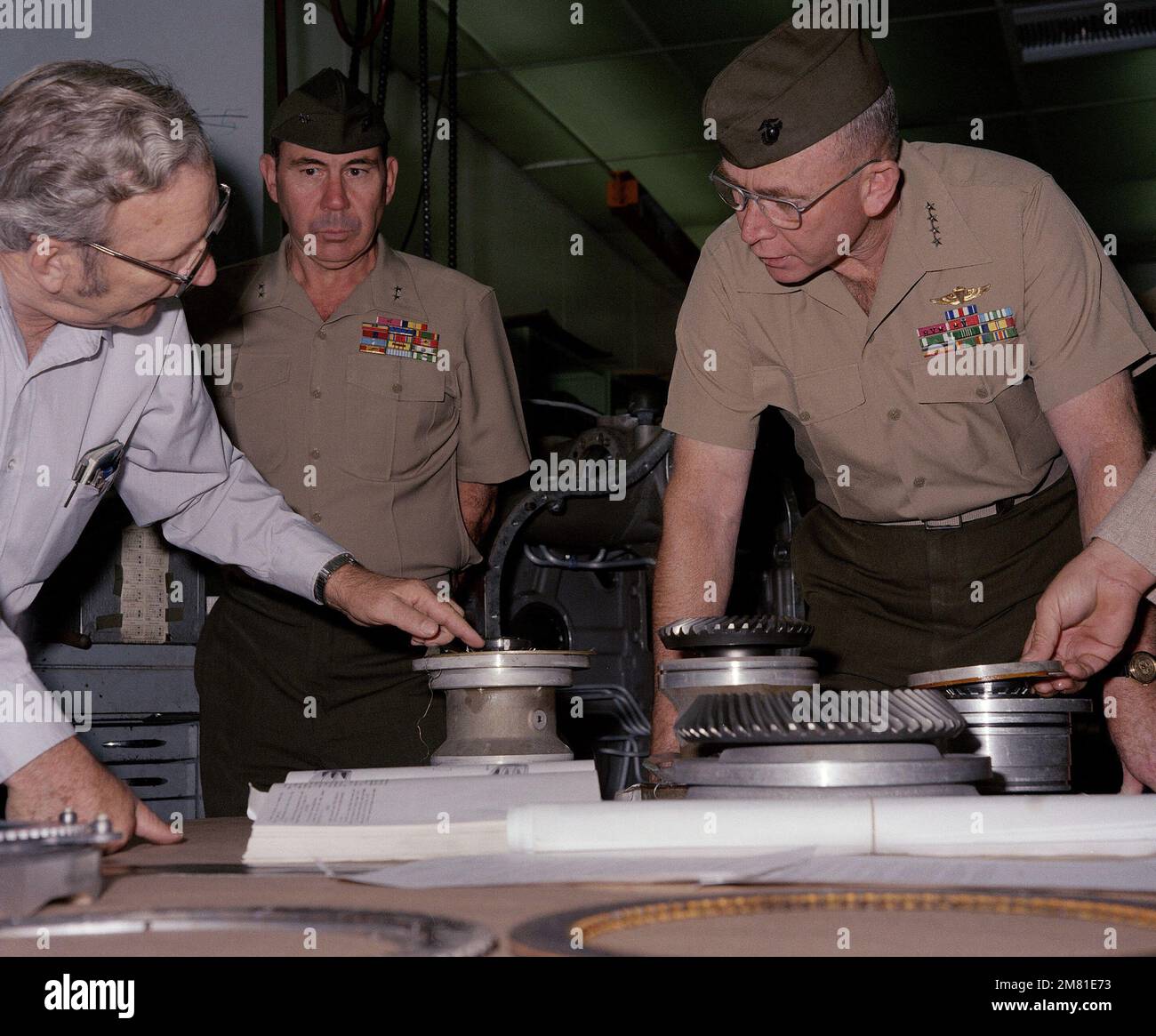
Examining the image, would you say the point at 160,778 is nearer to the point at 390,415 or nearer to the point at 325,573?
the point at 390,415

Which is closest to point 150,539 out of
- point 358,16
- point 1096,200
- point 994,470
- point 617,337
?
point 358,16

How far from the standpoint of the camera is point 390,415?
2.47m

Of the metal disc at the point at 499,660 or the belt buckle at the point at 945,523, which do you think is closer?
the metal disc at the point at 499,660

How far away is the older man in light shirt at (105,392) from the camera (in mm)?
1294

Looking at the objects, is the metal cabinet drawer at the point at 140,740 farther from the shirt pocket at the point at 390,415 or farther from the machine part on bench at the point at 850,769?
the machine part on bench at the point at 850,769

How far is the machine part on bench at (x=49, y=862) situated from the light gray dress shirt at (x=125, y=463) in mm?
858

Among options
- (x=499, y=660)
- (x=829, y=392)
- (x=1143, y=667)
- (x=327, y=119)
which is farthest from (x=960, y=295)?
(x=327, y=119)

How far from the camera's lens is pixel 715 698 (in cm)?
99

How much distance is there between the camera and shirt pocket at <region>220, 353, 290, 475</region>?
2.44 m

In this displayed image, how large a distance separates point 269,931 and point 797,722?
16.7 inches

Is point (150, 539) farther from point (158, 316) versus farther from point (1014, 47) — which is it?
point (1014, 47)

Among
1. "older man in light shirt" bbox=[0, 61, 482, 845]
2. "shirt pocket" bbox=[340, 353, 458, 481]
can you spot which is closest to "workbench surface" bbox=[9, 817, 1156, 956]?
"older man in light shirt" bbox=[0, 61, 482, 845]

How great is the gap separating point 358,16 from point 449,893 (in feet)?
9.30

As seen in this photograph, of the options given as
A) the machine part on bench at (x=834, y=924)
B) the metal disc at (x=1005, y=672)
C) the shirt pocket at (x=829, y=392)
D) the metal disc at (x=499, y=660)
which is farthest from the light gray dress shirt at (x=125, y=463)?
the machine part on bench at (x=834, y=924)
